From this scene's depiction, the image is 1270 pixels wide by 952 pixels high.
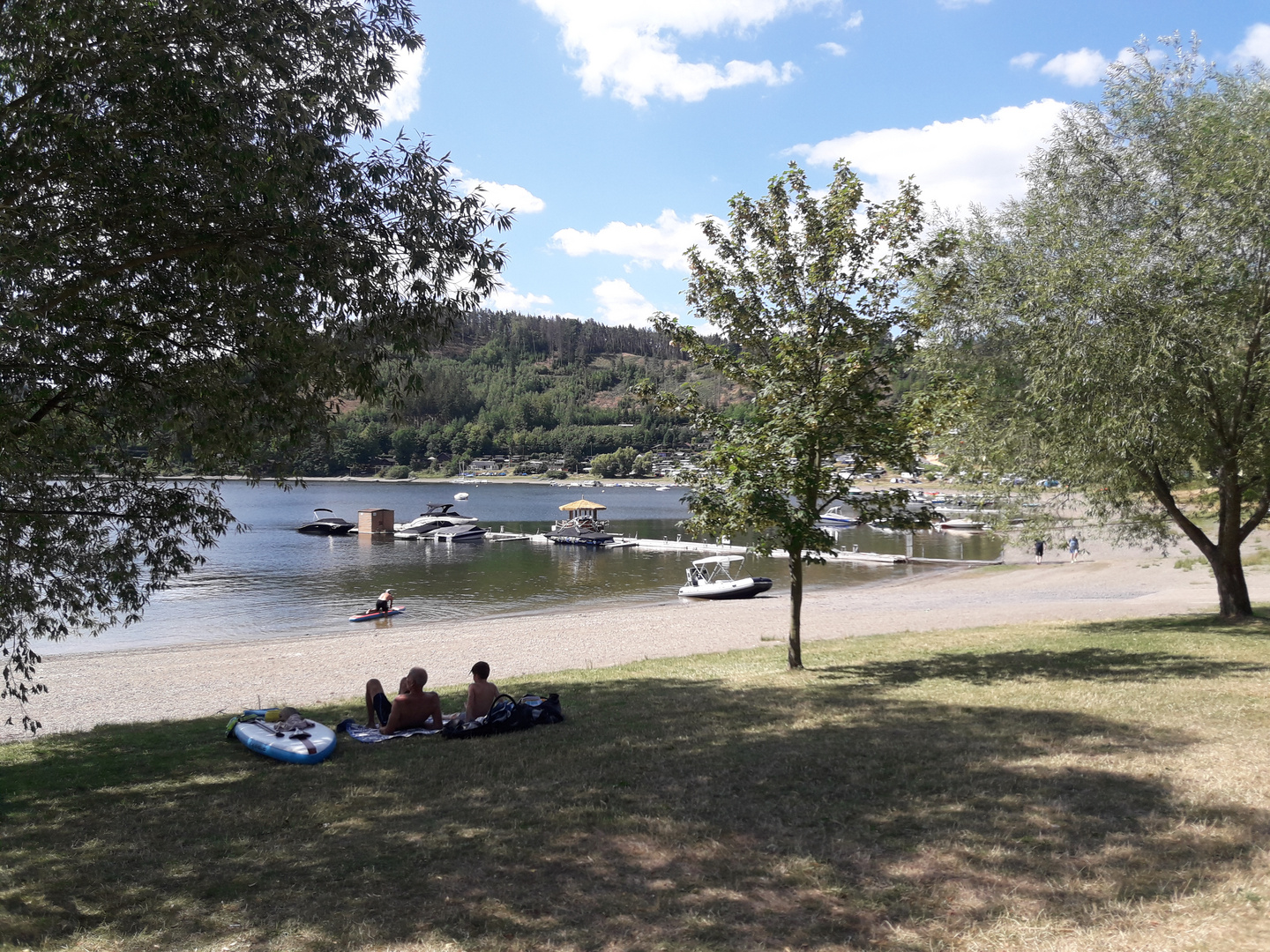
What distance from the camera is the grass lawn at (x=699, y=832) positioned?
445 centimetres

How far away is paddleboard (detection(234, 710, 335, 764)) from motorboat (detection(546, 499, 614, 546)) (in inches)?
1984

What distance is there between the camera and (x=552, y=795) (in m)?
6.75

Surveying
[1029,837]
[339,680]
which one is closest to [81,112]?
[1029,837]

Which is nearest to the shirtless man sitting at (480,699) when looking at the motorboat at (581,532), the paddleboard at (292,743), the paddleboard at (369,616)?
the paddleboard at (292,743)

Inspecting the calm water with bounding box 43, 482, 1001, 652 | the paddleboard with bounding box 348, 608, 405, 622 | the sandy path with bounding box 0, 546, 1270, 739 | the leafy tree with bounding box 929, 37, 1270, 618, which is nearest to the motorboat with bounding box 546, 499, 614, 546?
the calm water with bounding box 43, 482, 1001, 652

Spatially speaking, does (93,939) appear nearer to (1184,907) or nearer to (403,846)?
(403,846)

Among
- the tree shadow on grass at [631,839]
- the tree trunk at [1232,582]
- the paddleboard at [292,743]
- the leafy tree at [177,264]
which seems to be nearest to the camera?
the tree shadow on grass at [631,839]

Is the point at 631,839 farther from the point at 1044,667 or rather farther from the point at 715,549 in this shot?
the point at 715,549

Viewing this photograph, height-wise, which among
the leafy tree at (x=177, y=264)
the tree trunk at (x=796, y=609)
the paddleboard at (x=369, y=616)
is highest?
the leafy tree at (x=177, y=264)

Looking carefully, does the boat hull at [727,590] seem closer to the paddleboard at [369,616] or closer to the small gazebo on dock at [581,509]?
the paddleboard at [369,616]

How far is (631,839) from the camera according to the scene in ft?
18.6

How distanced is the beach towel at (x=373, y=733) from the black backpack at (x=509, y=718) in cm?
35

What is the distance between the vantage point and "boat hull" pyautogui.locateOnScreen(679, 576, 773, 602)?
112 feet

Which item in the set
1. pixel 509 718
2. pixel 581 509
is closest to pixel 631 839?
pixel 509 718
